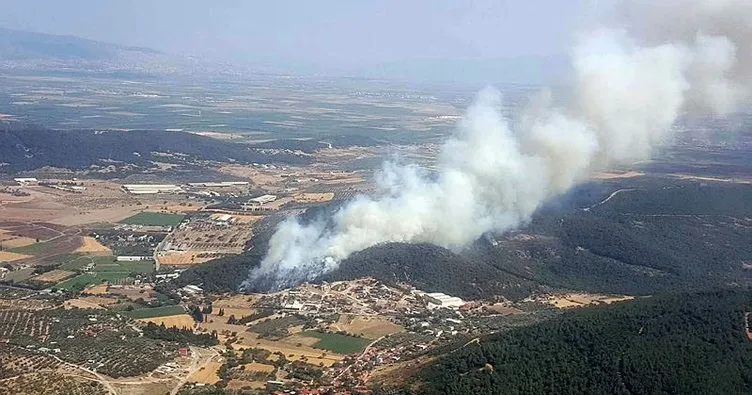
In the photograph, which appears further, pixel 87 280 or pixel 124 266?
pixel 124 266

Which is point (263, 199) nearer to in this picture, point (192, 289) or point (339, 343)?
point (192, 289)

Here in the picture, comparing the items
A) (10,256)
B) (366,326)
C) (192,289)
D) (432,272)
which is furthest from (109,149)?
Answer: (366,326)

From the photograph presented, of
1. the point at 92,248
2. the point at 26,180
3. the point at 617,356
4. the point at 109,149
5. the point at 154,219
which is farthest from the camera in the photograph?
the point at 109,149

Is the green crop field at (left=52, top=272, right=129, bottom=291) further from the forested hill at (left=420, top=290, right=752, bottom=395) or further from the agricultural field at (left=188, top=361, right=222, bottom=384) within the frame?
the forested hill at (left=420, top=290, right=752, bottom=395)

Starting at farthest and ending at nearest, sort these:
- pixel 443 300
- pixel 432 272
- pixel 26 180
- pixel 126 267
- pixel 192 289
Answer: pixel 26 180
pixel 126 267
pixel 432 272
pixel 192 289
pixel 443 300

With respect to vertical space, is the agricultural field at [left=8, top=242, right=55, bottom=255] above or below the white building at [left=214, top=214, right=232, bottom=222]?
below

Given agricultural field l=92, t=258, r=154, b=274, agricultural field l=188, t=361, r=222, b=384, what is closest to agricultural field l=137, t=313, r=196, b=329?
agricultural field l=188, t=361, r=222, b=384

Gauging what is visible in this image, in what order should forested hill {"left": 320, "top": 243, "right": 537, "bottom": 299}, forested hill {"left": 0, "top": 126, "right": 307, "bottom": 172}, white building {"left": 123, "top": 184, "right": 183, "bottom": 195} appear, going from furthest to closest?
forested hill {"left": 0, "top": 126, "right": 307, "bottom": 172}
white building {"left": 123, "top": 184, "right": 183, "bottom": 195}
forested hill {"left": 320, "top": 243, "right": 537, "bottom": 299}
